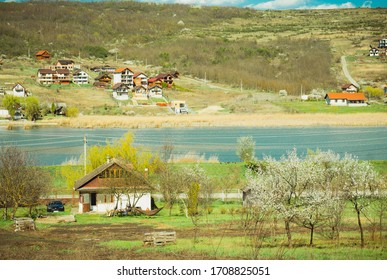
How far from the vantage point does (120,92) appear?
18.9 metres

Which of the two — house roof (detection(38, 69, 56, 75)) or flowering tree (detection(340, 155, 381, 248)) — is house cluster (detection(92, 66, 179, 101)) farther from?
flowering tree (detection(340, 155, 381, 248))

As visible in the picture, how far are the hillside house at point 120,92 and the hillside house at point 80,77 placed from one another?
1.16 metres

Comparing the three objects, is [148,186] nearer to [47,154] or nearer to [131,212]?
[131,212]

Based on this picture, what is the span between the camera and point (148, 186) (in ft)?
47.1

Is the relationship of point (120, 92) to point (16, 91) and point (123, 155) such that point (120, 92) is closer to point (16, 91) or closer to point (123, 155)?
point (123, 155)

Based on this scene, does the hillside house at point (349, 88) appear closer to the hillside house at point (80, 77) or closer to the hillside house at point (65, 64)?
the hillside house at point (80, 77)

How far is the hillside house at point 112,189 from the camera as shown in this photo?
14.2 meters

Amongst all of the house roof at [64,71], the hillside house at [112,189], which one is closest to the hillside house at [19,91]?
the house roof at [64,71]

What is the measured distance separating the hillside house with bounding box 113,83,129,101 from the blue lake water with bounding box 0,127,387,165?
1.15 meters

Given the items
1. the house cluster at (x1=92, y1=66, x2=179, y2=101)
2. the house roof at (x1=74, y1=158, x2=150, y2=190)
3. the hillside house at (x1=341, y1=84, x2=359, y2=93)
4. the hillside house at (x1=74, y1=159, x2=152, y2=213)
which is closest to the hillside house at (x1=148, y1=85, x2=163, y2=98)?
the house cluster at (x1=92, y1=66, x2=179, y2=101)

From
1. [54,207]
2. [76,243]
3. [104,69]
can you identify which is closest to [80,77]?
[104,69]

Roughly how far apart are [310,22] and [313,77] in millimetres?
1713

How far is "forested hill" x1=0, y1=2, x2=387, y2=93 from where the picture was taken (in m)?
16.9

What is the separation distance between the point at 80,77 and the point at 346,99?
359 inches
